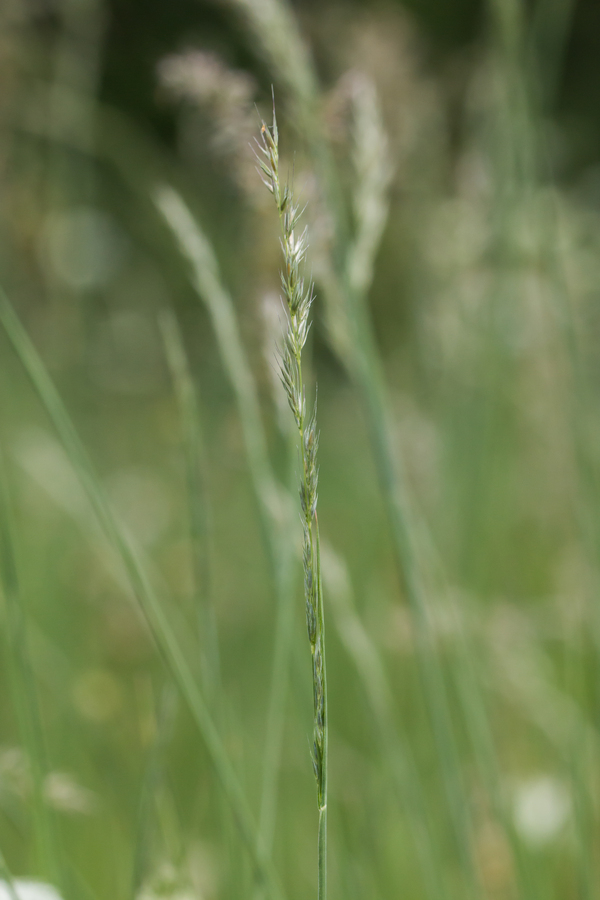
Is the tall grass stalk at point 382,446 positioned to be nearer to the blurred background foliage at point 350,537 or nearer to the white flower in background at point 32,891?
the blurred background foliage at point 350,537

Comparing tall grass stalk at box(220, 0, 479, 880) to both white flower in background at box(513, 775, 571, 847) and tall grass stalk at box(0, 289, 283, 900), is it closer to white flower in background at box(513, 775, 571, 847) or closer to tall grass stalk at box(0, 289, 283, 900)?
tall grass stalk at box(0, 289, 283, 900)

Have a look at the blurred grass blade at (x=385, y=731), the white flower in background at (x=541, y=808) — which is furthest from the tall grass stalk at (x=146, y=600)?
the white flower in background at (x=541, y=808)

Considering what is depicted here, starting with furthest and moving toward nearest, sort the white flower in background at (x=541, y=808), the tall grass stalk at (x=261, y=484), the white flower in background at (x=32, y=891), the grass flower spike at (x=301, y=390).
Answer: the white flower in background at (x=541, y=808), the tall grass stalk at (x=261, y=484), the white flower in background at (x=32, y=891), the grass flower spike at (x=301, y=390)

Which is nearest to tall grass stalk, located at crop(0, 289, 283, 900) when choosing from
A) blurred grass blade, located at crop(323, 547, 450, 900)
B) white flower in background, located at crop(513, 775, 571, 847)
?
blurred grass blade, located at crop(323, 547, 450, 900)

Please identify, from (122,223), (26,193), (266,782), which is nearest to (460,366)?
(26,193)

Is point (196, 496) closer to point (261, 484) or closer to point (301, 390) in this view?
point (261, 484)
